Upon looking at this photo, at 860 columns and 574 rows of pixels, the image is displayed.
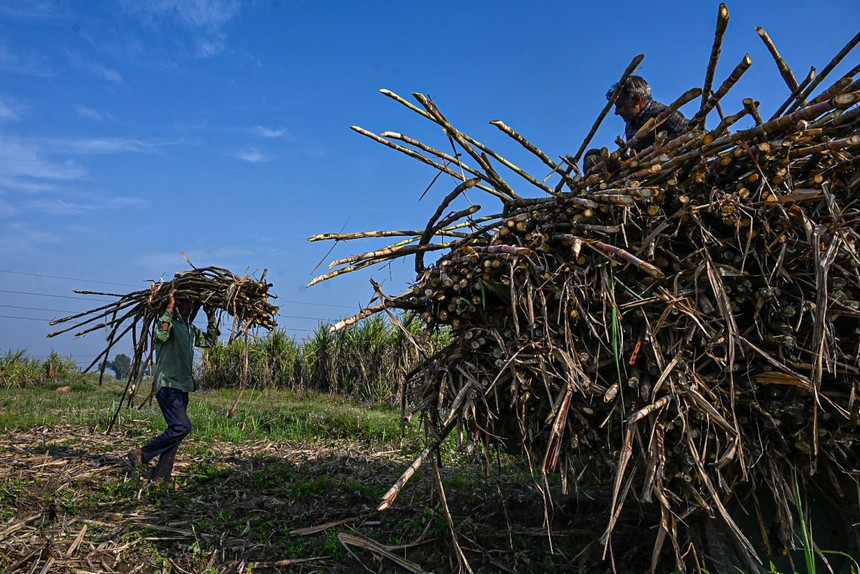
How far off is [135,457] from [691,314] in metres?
5.80

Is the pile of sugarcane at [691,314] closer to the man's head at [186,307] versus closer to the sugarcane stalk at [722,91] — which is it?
the sugarcane stalk at [722,91]

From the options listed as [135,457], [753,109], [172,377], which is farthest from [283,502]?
[753,109]

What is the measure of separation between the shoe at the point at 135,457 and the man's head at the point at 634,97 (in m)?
5.48

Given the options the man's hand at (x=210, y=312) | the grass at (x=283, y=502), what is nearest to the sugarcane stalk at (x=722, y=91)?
the grass at (x=283, y=502)

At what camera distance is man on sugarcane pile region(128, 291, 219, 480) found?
20.7ft

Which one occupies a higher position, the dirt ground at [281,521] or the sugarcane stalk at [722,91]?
the sugarcane stalk at [722,91]

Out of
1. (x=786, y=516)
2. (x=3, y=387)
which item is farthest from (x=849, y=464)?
(x=3, y=387)

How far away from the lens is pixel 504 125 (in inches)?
143

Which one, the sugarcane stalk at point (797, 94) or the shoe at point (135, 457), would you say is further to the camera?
the shoe at point (135, 457)

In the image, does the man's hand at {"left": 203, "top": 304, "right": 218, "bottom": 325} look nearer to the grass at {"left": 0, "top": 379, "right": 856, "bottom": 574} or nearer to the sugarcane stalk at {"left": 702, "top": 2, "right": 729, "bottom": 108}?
the grass at {"left": 0, "top": 379, "right": 856, "bottom": 574}

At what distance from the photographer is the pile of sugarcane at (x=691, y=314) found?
2883 millimetres

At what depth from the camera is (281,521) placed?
5.14 meters

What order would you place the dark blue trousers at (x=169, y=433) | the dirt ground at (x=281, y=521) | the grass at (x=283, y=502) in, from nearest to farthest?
the dirt ground at (x=281, y=521) → the grass at (x=283, y=502) → the dark blue trousers at (x=169, y=433)

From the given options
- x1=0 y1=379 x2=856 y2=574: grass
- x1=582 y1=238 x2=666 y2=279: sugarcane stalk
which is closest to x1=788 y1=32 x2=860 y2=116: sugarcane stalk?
x1=582 y1=238 x2=666 y2=279: sugarcane stalk
